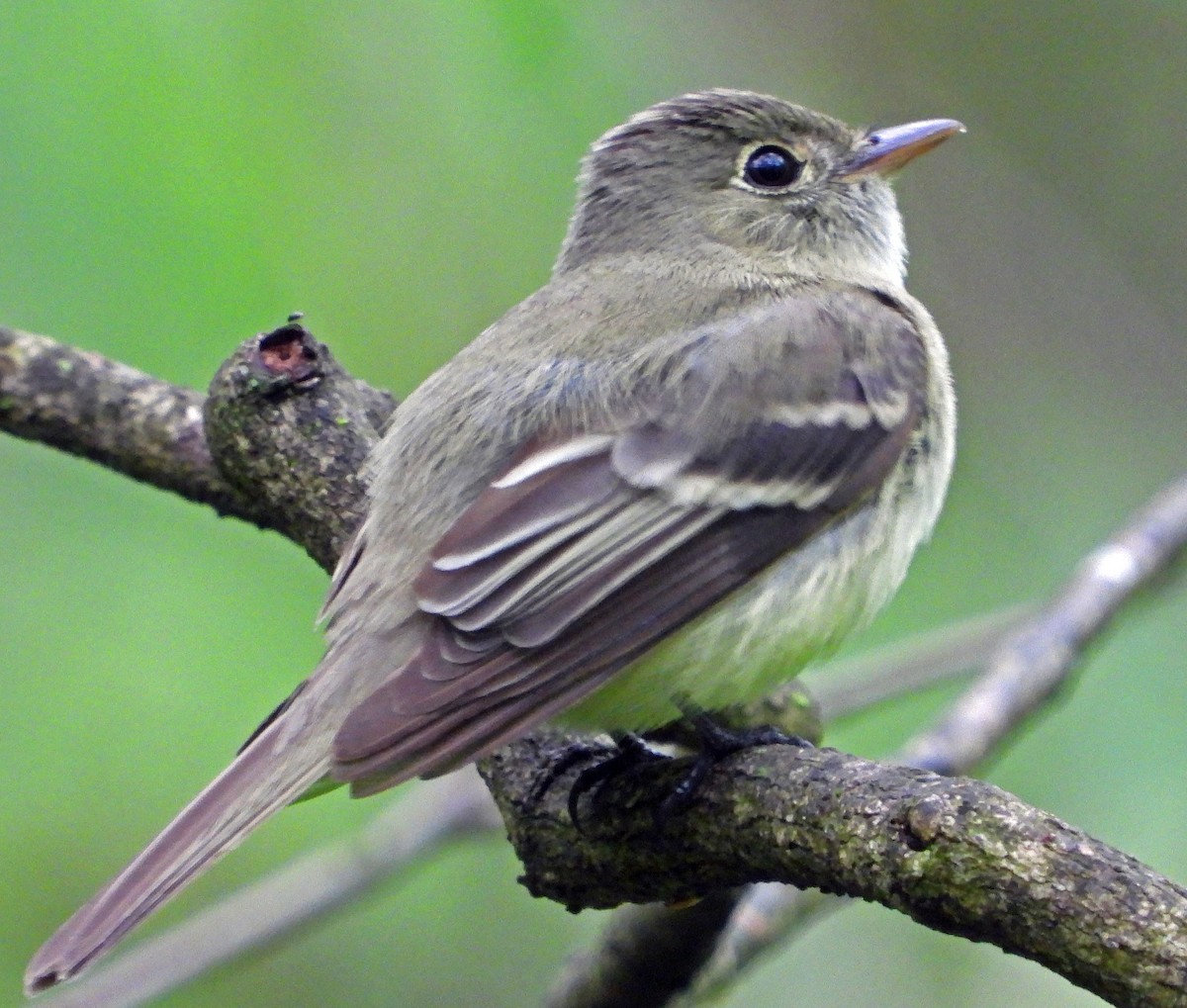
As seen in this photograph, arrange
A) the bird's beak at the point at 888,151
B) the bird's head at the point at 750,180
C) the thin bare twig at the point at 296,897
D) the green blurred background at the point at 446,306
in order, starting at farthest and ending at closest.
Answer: the bird's beak at the point at 888,151
the bird's head at the point at 750,180
the green blurred background at the point at 446,306
the thin bare twig at the point at 296,897

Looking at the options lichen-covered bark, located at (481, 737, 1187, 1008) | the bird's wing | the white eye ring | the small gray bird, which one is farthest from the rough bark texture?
the white eye ring

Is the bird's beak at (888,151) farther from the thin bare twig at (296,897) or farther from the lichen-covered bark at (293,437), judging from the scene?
the thin bare twig at (296,897)

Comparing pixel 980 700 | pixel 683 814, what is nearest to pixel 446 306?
pixel 980 700

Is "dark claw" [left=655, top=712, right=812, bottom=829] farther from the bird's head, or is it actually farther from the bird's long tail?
the bird's head

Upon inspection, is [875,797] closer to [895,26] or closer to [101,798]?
[101,798]

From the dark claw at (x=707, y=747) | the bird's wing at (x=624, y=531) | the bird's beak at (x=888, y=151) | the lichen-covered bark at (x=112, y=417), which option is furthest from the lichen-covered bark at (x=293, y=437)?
the bird's beak at (x=888, y=151)
